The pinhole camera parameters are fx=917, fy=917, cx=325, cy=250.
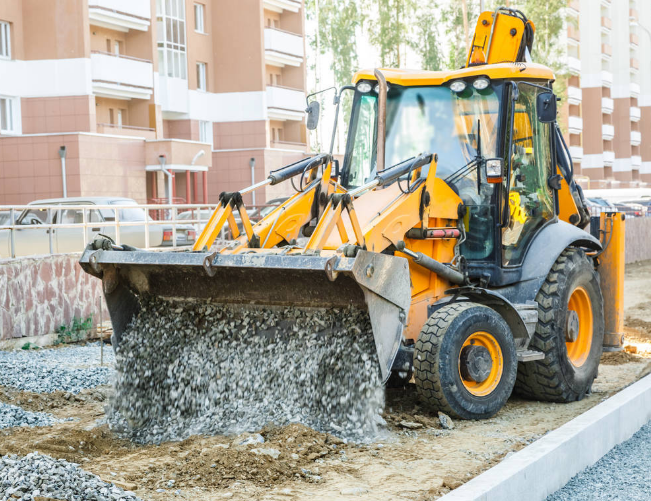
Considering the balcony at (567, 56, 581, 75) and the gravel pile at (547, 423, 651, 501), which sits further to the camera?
the balcony at (567, 56, 581, 75)

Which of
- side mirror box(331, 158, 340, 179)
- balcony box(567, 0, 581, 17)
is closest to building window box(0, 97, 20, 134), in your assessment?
side mirror box(331, 158, 340, 179)

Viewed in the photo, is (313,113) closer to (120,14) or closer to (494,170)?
(494,170)

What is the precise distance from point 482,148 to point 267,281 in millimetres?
2209

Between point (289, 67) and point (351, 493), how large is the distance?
43.1m

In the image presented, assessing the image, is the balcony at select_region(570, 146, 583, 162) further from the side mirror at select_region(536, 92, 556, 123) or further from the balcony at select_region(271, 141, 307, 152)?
the side mirror at select_region(536, 92, 556, 123)

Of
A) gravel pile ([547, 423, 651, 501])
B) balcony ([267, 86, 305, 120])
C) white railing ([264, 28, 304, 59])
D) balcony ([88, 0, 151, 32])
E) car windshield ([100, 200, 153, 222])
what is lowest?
gravel pile ([547, 423, 651, 501])

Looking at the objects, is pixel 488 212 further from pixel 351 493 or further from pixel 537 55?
pixel 537 55

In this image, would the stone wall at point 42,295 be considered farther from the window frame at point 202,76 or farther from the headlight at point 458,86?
the window frame at point 202,76

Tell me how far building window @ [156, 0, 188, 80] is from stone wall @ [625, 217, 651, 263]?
20.9 m

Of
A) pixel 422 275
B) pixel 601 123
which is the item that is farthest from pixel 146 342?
pixel 601 123

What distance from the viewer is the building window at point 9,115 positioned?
103 ft

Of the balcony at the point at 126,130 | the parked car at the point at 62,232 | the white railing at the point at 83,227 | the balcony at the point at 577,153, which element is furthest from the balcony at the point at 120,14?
the balcony at the point at 577,153

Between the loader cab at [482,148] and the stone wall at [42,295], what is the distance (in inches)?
217

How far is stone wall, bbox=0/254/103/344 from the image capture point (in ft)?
37.2
